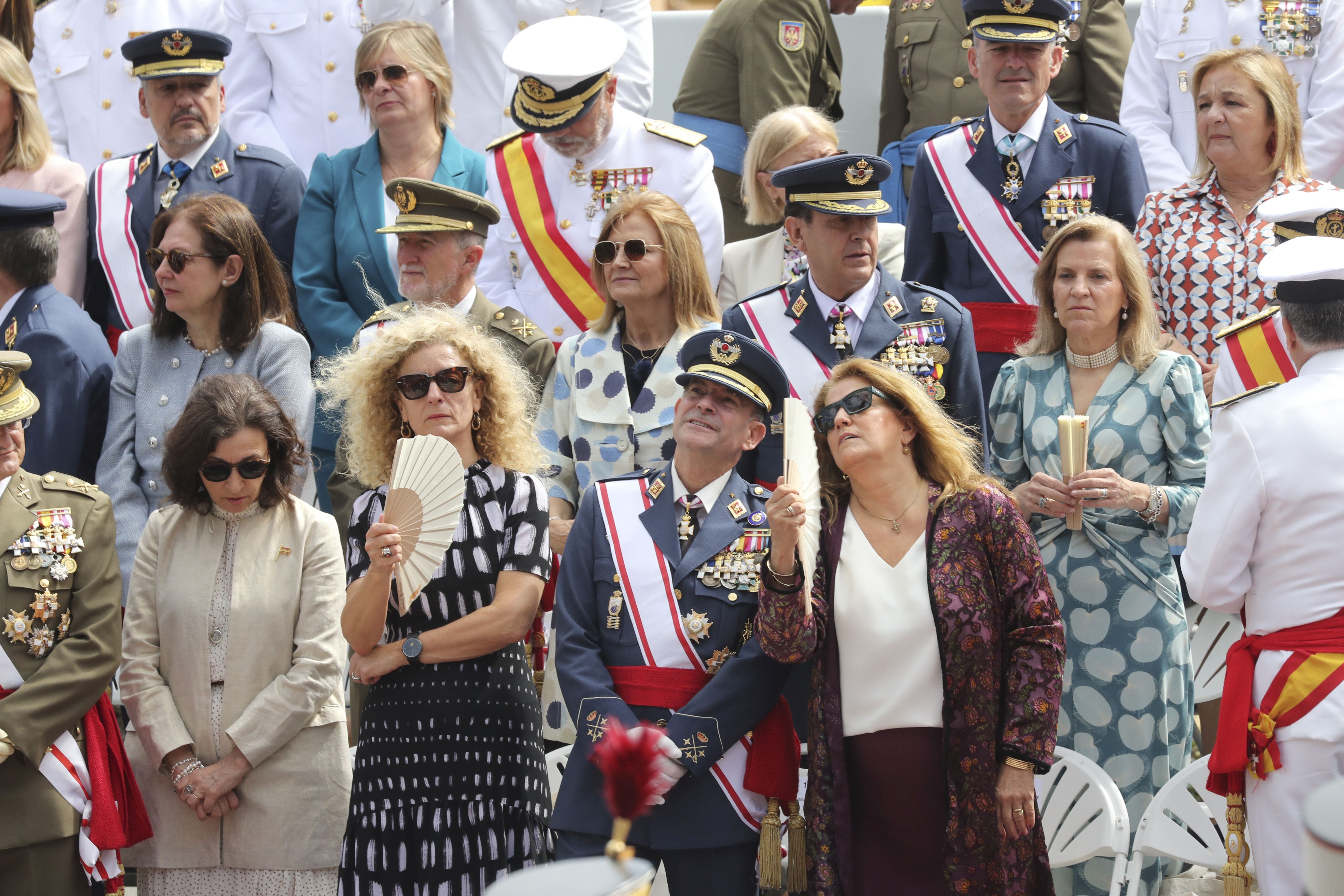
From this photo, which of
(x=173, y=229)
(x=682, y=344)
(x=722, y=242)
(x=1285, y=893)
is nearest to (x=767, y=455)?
(x=682, y=344)

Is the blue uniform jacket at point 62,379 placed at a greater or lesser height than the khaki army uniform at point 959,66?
lesser

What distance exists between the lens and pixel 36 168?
624cm

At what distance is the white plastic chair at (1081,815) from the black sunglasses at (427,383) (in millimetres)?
1929

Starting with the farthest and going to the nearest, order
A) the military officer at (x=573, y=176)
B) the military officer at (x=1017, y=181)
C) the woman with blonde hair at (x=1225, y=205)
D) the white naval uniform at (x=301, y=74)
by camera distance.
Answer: the white naval uniform at (x=301, y=74), the military officer at (x=573, y=176), the military officer at (x=1017, y=181), the woman with blonde hair at (x=1225, y=205)

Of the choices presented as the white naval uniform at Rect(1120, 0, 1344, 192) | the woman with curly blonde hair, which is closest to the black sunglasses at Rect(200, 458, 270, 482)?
the woman with curly blonde hair

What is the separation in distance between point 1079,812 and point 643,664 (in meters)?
1.24

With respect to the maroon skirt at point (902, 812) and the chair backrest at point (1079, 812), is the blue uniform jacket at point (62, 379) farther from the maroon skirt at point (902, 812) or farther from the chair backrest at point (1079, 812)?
the chair backrest at point (1079, 812)

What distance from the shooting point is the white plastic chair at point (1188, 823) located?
4.09m

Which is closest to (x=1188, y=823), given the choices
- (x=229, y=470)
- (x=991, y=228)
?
(x=991, y=228)

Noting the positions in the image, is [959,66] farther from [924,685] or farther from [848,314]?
[924,685]

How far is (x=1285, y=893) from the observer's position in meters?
3.65

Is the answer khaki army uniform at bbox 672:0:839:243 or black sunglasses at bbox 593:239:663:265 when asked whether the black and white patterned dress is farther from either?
khaki army uniform at bbox 672:0:839:243

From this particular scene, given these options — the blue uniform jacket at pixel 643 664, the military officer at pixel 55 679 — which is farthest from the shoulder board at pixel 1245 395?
the military officer at pixel 55 679

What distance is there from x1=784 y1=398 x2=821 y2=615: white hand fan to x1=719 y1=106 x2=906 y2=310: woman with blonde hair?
2040 mm
